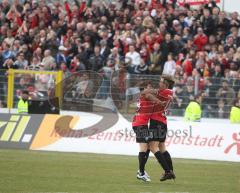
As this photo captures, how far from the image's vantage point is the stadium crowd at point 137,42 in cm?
2452

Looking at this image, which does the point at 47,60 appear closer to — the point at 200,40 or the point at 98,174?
the point at 200,40

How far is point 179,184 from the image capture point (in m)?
15.0

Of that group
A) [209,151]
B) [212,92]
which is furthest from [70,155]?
[212,92]

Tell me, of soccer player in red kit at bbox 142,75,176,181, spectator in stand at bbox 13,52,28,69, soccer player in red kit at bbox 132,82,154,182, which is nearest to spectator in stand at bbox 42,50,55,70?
spectator in stand at bbox 13,52,28,69

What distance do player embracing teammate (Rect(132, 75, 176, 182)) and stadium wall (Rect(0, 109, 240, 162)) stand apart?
6.53 m

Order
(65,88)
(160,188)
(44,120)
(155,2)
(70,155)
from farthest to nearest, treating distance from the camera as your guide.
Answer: (155,2)
(65,88)
(44,120)
(70,155)
(160,188)

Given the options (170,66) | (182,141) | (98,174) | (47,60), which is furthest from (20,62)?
(98,174)

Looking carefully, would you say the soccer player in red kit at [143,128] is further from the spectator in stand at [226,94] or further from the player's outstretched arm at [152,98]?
the spectator in stand at [226,94]

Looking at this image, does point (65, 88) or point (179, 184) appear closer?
point (179, 184)

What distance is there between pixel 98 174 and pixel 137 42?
450 inches

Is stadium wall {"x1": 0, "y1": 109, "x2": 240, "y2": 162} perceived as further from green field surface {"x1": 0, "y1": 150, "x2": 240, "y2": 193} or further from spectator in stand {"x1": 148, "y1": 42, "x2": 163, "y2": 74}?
spectator in stand {"x1": 148, "y1": 42, "x2": 163, "y2": 74}

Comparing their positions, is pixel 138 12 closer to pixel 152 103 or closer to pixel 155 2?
pixel 155 2

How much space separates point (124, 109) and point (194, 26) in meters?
5.06

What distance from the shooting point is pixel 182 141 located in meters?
22.0
